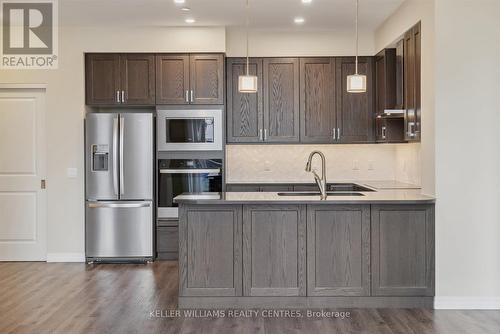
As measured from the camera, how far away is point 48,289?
16.3 ft

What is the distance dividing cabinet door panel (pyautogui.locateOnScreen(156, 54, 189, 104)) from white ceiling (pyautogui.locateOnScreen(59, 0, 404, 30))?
0.43 metres

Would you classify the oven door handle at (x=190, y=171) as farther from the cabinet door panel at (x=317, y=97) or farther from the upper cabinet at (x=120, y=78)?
the cabinet door panel at (x=317, y=97)

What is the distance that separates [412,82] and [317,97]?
1.74 metres

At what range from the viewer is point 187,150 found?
6.25 m

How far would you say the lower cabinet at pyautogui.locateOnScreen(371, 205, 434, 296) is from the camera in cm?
431

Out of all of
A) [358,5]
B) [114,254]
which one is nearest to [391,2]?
[358,5]

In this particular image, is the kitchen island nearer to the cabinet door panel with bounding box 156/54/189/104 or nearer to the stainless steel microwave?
the stainless steel microwave

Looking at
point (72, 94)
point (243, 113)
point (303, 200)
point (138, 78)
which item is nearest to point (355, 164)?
point (243, 113)

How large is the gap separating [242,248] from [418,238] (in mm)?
1458

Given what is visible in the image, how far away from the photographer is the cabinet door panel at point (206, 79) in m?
6.27

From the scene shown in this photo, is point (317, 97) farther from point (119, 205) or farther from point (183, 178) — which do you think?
point (119, 205)

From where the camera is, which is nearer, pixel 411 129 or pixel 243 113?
pixel 411 129

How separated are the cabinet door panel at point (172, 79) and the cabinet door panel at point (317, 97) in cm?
146

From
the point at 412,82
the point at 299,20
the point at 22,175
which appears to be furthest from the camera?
the point at 22,175
